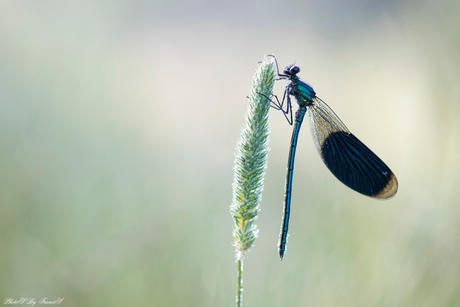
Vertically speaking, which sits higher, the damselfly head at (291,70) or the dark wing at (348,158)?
the damselfly head at (291,70)

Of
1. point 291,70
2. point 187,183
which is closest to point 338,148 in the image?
point 291,70

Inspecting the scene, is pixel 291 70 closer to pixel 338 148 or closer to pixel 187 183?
pixel 338 148

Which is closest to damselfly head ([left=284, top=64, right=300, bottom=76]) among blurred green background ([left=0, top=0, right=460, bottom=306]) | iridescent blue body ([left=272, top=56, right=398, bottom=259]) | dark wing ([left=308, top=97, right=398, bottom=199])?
iridescent blue body ([left=272, top=56, right=398, bottom=259])

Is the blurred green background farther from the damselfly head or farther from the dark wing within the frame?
the damselfly head

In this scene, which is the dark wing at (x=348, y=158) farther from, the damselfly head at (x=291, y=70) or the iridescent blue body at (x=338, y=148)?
the damselfly head at (x=291, y=70)

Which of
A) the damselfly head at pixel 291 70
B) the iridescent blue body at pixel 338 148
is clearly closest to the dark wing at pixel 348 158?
the iridescent blue body at pixel 338 148
